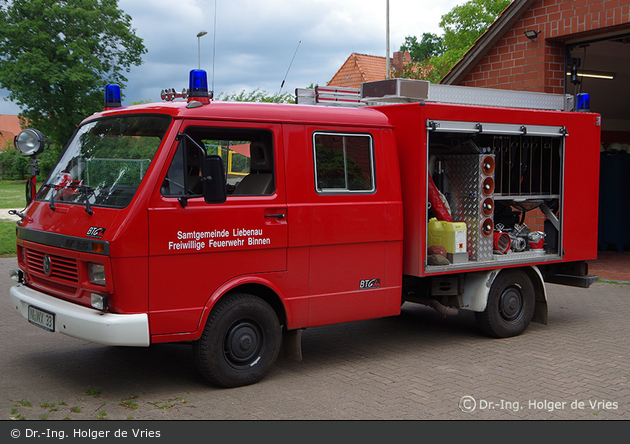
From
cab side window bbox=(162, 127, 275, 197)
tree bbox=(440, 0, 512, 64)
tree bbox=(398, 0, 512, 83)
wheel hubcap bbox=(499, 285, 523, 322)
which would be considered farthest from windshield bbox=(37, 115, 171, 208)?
tree bbox=(440, 0, 512, 64)

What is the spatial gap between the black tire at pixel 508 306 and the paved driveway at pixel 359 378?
0.16 m

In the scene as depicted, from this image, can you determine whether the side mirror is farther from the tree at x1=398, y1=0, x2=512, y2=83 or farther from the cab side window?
the tree at x1=398, y1=0, x2=512, y2=83

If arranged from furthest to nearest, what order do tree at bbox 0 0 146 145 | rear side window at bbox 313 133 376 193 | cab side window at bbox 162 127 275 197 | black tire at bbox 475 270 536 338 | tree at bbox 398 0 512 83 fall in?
tree at bbox 0 0 146 145, tree at bbox 398 0 512 83, black tire at bbox 475 270 536 338, rear side window at bbox 313 133 376 193, cab side window at bbox 162 127 275 197

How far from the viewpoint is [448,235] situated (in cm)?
678

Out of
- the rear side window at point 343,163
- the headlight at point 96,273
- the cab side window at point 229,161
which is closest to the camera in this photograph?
the headlight at point 96,273

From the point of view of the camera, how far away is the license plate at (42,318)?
5.29m

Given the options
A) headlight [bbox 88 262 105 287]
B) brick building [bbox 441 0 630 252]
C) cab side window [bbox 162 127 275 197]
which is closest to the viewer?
headlight [bbox 88 262 105 287]

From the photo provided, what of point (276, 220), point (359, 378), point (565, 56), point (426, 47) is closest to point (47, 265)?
point (276, 220)

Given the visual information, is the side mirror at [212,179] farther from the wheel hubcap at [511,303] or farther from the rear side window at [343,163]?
the wheel hubcap at [511,303]

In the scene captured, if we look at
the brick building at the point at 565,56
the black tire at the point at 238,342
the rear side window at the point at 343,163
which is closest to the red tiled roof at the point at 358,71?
the brick building at the point at 565,56

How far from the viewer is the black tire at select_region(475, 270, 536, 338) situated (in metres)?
7.25

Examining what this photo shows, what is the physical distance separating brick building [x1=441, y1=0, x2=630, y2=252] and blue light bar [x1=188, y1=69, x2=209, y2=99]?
27.1 ft

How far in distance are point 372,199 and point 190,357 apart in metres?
2.42

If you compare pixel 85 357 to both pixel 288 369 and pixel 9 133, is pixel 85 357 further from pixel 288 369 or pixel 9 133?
pixel 9 133
